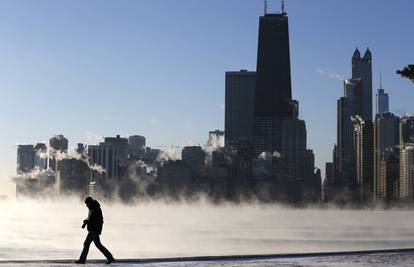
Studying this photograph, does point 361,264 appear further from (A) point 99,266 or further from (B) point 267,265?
(A) point 99,266

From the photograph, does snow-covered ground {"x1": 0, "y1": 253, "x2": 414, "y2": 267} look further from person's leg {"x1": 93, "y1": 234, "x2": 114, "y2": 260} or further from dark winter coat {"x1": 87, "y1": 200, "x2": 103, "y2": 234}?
dark winter coat {"x1": 87, "y1": 200, "x2": 103, "y2": 234}

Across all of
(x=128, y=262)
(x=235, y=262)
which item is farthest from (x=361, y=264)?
(x=128, y=262)

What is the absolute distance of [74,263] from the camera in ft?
78.8

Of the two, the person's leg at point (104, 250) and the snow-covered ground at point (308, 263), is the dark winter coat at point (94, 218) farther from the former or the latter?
the snow-covered ground at point (308, 263)

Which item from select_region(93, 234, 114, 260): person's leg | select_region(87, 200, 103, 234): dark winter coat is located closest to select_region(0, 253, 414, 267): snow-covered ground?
select_region(93, 234, 114, 260): person's leg

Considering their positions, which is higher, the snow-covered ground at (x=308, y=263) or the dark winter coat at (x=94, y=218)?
the dark winter coat at (x=94, y=218)

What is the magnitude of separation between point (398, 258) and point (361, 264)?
103 inches

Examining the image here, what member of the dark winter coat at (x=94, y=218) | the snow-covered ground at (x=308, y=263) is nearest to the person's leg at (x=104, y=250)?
the dark winter coat at (x=94, y=218)

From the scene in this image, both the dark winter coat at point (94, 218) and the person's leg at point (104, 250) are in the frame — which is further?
the dark winter coat at point (94, 218)

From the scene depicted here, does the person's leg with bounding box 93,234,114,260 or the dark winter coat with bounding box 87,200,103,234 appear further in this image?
the dark winter coat with bounding box 87,200,103,234

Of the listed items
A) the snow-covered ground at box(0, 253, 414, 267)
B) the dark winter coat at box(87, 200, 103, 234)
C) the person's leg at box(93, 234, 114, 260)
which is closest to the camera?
the snow-covered ground at box(0, 253, 414, 267)

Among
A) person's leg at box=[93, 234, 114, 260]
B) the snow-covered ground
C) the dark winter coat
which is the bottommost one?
the snow-covered ground

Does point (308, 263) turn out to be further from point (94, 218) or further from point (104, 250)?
point (94, 218)

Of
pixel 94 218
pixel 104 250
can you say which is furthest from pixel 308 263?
pixel 94 218
